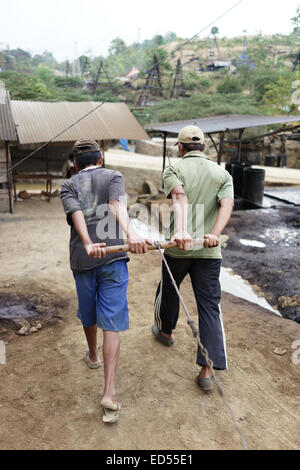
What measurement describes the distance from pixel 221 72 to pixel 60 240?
1872 inches

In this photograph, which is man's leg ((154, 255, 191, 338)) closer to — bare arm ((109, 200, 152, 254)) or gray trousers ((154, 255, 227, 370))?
gray trousers ((154, 255, 227, 370))

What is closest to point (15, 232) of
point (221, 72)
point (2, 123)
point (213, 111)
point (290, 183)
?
point (2, 123)

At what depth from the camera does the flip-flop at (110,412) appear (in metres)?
2.45

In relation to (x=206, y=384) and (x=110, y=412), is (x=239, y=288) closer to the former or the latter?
(x=206, y=384)

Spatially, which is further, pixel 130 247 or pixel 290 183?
pixel 290 183

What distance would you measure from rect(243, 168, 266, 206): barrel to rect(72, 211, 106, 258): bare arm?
8.80 m

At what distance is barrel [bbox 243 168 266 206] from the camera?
10.6 m

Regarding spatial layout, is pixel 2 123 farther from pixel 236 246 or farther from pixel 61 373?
pixel 61 373

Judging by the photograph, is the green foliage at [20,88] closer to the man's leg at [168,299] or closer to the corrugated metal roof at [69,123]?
the corrugated metal roof at [69,123]

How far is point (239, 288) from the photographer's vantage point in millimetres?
5801

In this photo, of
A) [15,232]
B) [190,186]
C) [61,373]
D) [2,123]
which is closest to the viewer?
[190,186]

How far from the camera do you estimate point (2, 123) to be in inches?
342

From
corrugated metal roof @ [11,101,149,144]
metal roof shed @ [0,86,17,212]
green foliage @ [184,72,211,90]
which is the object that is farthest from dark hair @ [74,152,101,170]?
green foliage @ [184,72,211,90]

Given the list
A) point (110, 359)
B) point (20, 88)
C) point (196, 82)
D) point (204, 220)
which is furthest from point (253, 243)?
point (196, 82)
